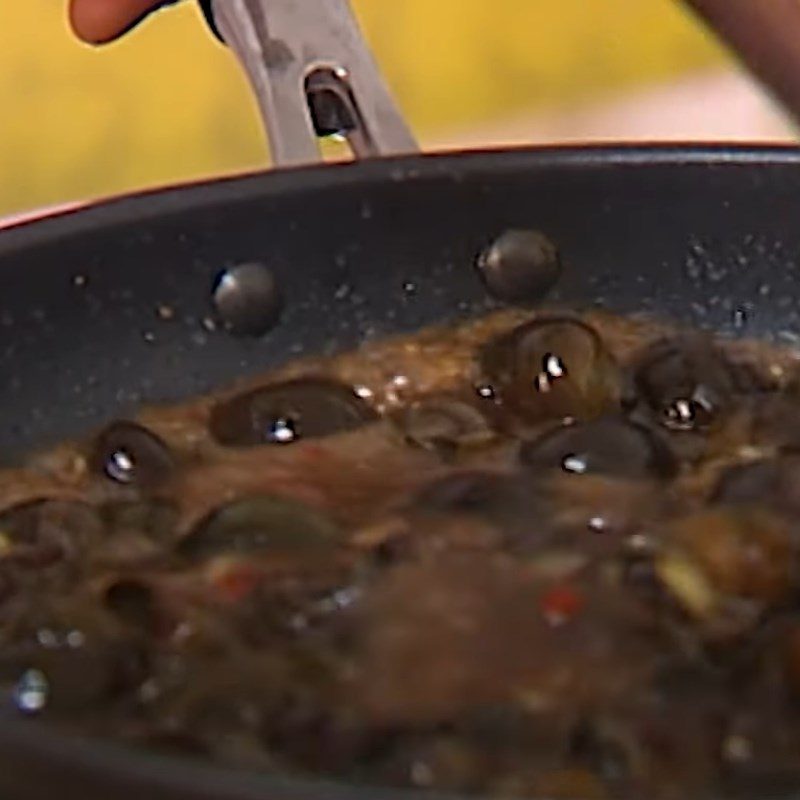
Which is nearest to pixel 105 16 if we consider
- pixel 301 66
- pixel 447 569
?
pixel 301 66

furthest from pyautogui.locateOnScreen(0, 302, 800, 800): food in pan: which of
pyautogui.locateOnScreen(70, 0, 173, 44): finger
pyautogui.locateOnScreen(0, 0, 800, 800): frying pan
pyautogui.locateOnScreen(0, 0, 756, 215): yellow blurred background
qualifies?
pyautogui.locateOnScreen(0, 0, 756, 215): yellow blurred background

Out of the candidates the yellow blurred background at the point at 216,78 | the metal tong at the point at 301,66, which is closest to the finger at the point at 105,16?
the metal tong at the point at 301,66

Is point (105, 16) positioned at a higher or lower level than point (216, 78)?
higher

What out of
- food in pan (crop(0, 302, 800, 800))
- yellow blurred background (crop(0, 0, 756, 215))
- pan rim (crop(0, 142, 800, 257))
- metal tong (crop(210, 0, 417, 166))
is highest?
metal tong (crop(210, 0, 417, 166))

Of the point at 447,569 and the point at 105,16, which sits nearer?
the point at 447,569

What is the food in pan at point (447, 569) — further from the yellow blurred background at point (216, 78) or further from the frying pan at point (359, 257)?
the yellow blurred background at point (216, 78)

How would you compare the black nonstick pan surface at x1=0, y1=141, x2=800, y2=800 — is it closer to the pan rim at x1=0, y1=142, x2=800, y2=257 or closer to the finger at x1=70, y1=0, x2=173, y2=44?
the pan rim at x1=0, y1=142, x2=800, y2=257

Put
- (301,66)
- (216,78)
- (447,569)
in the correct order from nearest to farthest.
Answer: (447,569) < (301,66) < (216,78)

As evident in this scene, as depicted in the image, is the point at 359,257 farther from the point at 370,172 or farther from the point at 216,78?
the point at 216,78
